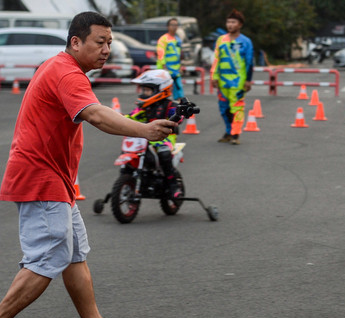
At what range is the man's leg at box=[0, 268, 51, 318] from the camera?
4.28 metres

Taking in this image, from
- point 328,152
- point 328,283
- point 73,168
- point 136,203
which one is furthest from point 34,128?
point 328,152

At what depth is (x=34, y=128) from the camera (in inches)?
168

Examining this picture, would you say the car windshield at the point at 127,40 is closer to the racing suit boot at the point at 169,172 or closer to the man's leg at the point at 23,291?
the racing suit boot at the point at 169,172

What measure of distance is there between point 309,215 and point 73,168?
4268mm

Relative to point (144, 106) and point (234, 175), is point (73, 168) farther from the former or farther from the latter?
point (234, 175)

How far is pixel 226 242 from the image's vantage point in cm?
725

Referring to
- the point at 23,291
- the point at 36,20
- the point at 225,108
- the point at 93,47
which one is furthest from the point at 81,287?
the point at 36,20

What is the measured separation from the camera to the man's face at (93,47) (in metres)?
4.28

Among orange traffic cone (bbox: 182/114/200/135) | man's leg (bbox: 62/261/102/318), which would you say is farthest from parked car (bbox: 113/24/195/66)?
man's leg (bbox: 62/261/102/318)

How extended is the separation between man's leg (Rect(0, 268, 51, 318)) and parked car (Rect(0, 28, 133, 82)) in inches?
816

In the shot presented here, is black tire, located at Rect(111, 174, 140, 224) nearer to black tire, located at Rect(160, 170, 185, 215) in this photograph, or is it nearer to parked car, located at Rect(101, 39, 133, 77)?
black tire, located at Rect(160, 170, 185, 215)

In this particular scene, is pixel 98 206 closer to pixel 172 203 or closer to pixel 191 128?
pixel 172 203

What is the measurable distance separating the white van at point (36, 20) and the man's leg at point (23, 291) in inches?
945

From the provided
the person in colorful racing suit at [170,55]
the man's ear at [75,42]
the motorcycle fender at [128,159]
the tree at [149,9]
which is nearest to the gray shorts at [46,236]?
the man's ear at [75,42]
